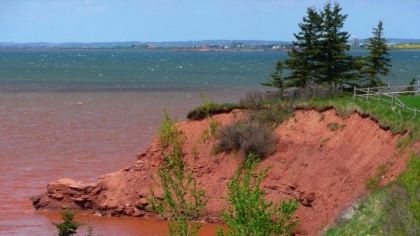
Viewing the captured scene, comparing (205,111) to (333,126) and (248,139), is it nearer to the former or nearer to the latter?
(248,139)

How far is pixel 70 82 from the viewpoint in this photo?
105438mm

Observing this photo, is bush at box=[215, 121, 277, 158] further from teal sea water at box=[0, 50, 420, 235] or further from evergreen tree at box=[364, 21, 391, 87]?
evergreen tree at box=[364, 21, 391, 87]

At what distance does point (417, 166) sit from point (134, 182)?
1735 centimetres

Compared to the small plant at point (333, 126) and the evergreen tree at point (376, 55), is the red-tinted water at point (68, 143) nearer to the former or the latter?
the small plant at point (333, 126)

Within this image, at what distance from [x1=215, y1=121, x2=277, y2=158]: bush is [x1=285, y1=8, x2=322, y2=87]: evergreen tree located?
11.6 meters

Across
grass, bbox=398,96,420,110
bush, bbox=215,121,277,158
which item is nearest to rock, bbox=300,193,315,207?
bush, bbox=215,121,277,158

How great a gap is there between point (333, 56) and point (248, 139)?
13.6m

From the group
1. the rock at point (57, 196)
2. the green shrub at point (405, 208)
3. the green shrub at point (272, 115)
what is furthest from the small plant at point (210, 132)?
the green shrub at point (405, 208)

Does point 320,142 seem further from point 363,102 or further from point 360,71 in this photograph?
point 360,71

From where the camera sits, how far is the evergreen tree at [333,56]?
45.1 meters

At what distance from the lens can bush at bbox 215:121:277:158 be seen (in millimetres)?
32812

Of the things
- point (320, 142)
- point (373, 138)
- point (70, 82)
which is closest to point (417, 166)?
point (373, 138)

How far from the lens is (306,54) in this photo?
1788 inches

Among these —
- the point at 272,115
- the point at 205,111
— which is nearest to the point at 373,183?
the point at 272,115
